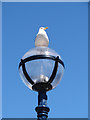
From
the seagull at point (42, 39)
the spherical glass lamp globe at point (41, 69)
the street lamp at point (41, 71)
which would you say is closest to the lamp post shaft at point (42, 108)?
the street lamp at point (41, 71)

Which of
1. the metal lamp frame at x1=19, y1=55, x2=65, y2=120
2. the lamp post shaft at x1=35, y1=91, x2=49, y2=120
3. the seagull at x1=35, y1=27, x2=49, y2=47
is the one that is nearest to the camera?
the lamp post shaft at x1=35, y1=91, x2=49, y2=120

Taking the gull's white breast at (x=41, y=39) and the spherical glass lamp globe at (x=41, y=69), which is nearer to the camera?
the spherical glass lamp globe at (x=41, y=69)

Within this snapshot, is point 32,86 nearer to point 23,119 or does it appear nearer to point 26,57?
point 26,57

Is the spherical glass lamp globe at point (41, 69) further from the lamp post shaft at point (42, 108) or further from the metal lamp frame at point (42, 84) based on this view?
the lamp post shaft at point (42, 108)

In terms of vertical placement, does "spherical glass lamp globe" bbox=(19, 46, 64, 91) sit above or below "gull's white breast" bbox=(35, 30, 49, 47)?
below

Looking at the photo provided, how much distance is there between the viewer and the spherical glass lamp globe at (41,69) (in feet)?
18.6

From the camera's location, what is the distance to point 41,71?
18.5 ft

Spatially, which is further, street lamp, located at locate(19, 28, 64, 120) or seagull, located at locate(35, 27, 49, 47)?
seagull, located at locate(35, 27, 49, 47)

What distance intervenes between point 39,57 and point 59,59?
1.02 feet

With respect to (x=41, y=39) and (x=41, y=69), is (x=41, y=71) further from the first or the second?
(x=41, y=39)

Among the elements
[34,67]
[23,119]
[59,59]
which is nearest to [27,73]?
[34,67]

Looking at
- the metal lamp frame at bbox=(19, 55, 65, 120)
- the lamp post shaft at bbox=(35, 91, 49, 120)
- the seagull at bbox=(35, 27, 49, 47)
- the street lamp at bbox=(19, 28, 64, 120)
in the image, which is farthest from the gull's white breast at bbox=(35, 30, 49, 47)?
the lamp post shaft at bbox=(35, 91, 49, 120)

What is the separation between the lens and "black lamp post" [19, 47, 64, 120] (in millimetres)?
5652

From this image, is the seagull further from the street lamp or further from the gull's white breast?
the street lamp
